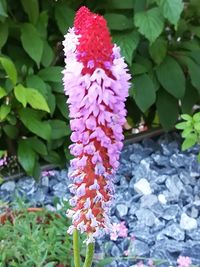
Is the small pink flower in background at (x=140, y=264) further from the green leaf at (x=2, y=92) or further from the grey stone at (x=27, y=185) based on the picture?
the green leaf at (x=2, y=92)

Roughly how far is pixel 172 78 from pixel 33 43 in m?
0.79

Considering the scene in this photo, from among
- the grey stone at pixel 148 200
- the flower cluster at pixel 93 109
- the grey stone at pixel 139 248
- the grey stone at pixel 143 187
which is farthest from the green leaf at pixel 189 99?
the flower cluster at pixel 93 109

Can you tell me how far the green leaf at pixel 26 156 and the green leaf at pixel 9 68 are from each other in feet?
1.33

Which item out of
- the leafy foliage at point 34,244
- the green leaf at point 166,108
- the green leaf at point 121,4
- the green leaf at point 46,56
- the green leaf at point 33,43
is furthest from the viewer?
the green leaf at point 166,108

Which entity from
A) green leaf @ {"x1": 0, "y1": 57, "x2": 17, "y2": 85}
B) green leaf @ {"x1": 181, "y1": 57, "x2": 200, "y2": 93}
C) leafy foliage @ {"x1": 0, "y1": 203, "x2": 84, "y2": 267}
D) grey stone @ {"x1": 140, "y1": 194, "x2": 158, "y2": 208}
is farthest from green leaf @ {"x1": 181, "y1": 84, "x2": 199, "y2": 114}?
leafy foliage @ {"x1": 0, "y1": 203, "x2": 84, "y2": 267}

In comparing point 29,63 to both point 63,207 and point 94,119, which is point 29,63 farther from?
point 94,119

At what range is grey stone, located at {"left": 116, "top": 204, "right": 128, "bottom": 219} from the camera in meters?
3.13

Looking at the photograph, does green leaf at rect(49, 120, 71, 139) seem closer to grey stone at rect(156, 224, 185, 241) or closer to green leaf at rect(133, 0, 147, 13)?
green leaf at rect(133, 0, 147, 13)

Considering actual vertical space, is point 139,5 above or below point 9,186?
above

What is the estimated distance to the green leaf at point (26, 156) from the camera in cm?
344

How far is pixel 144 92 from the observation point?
11.8 ft

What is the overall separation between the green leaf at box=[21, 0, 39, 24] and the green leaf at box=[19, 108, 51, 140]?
47cm

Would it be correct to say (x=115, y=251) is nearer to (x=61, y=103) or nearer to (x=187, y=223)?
(x=187, y=223)

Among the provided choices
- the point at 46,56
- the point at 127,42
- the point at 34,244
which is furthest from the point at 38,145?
the point at 34,244
